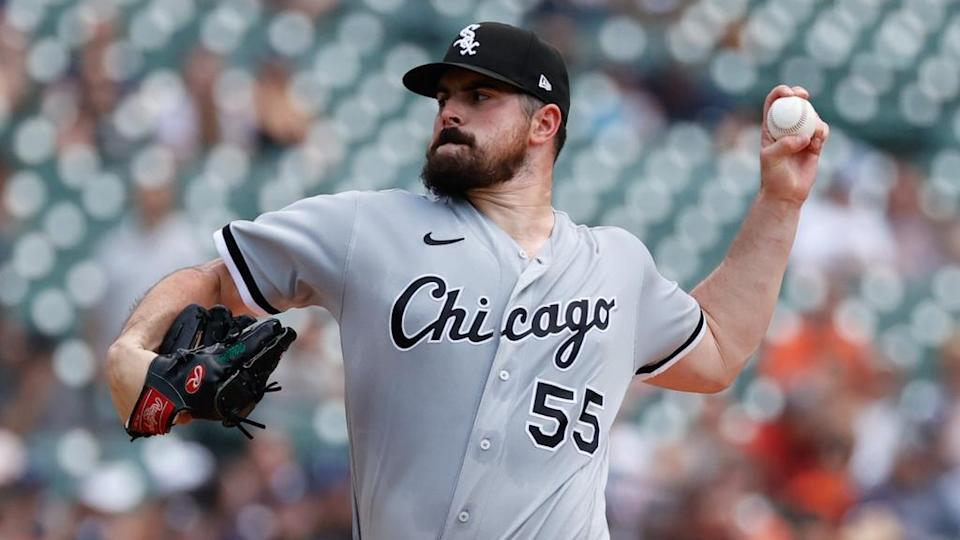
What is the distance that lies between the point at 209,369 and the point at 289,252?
36cm

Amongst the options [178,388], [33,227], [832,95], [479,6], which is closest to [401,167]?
[479,6]

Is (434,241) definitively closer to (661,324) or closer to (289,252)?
(289,252)

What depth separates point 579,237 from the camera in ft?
9.42

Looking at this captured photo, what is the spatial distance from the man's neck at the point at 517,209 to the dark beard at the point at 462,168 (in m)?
0.03

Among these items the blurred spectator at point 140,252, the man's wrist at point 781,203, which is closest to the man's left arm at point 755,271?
the man's wrist at point 781,203

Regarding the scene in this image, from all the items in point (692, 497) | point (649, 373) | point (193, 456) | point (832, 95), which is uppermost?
point (649, 373)

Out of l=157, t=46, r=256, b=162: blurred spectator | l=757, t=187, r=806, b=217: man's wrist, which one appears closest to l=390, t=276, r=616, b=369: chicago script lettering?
l=757, t=187, r=806, b=217: man's wrist

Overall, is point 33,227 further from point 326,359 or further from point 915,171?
point 915,171

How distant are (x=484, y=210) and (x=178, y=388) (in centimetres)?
79

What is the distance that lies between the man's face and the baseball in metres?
0.59

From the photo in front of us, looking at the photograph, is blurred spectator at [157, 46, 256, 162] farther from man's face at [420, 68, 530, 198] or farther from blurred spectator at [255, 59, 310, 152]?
man's face at [420, 68, 530, 198]

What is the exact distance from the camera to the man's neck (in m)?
2.80

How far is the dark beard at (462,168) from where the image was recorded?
2.76 metres

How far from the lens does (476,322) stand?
103 inches
